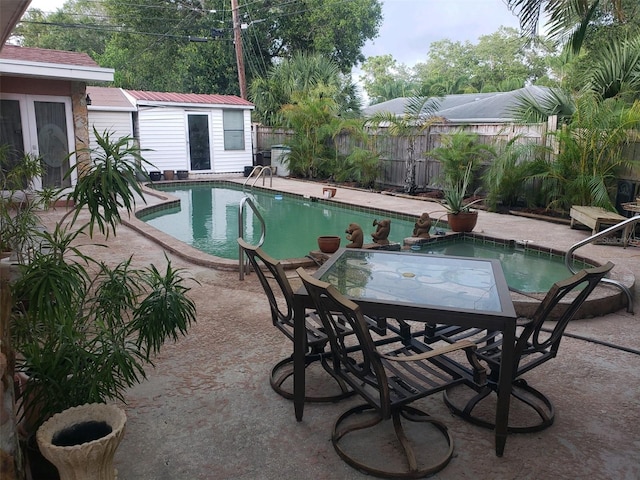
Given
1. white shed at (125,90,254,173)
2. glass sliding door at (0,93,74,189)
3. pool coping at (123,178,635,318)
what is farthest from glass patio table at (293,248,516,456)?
white shed at (125,90,254,173)

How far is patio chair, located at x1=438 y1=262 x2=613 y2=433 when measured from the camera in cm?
245

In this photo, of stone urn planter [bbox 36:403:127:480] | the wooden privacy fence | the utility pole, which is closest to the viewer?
stone urn planter [bbox 36:403:127:480]

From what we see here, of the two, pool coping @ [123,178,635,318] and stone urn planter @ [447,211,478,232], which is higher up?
stone urn planter @ [447,211,478,232]

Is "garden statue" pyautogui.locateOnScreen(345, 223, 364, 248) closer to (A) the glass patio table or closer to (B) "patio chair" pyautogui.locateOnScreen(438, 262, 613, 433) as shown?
(A) the glass patio table

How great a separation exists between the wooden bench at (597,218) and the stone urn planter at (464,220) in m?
1.49

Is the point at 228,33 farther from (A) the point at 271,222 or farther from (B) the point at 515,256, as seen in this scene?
(B) the point at 515,256

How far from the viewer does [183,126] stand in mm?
15930

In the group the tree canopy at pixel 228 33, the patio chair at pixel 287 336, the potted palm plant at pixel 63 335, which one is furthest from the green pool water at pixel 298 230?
the tree canopy at pixel 228 33

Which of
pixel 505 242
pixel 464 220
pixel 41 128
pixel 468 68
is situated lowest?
pixel 505 242

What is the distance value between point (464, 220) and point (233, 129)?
10843 millimetres

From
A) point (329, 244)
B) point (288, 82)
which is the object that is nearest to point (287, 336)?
point (329, 244)

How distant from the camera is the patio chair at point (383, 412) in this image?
7.22ft

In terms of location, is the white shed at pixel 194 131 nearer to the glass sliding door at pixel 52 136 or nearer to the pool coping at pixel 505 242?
the glass sliding door at pixel 52 136

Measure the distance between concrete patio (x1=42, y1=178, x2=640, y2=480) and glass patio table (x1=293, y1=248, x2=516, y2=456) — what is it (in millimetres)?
177
